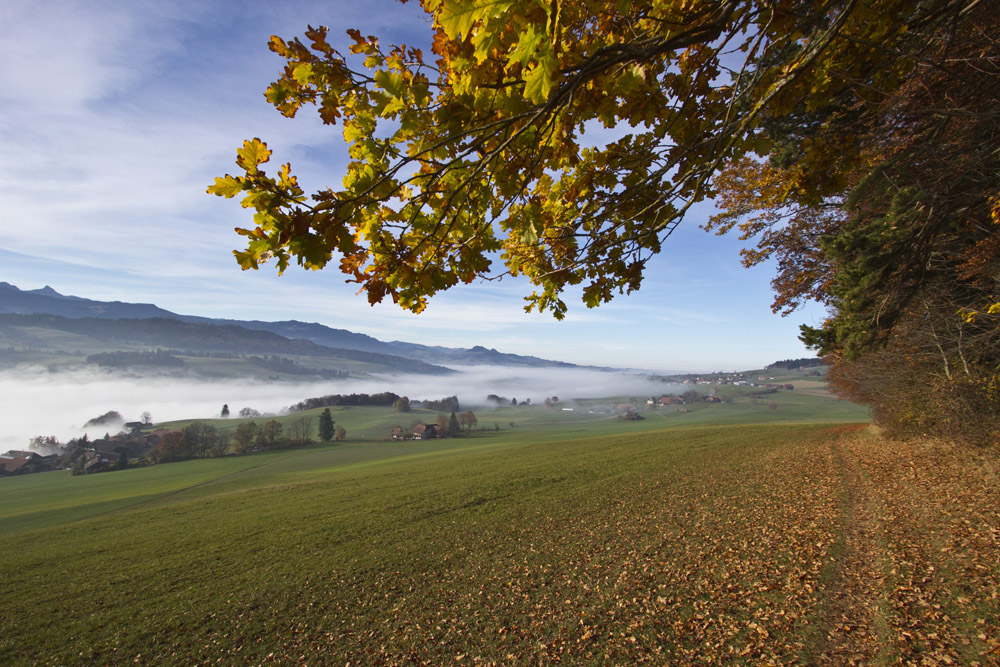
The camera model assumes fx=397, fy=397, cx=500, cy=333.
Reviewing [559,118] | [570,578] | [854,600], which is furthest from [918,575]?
[559,118]

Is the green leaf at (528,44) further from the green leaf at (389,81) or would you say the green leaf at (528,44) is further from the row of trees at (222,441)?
the row of trees at (222,441)

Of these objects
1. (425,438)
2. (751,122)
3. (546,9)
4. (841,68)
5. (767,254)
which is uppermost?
(767,254)

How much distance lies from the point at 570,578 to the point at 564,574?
27 centimetres

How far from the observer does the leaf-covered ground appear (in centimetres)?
655

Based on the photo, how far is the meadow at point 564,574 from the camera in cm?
660

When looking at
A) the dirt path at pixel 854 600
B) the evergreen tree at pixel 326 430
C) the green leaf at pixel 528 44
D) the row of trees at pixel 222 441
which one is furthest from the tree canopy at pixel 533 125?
the evergreen tree at pixel 326 430

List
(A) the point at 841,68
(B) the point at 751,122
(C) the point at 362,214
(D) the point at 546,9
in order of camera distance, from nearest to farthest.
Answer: (D) the point at 546,9
(C) the point at 362,214
(B) the point at 751,122
(A) the point at 841,68

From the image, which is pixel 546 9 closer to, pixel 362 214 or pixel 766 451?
pixel 362 214

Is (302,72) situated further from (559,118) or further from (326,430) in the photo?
(326,430)

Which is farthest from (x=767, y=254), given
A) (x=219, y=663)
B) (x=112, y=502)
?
(x=112, y=502)

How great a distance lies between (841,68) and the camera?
11.4 ft

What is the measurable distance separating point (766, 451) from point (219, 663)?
27.2 meters

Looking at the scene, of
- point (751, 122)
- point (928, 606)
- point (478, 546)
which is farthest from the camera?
point (478, 546)

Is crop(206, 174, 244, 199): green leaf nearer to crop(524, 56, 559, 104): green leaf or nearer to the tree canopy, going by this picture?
the tree canopy
